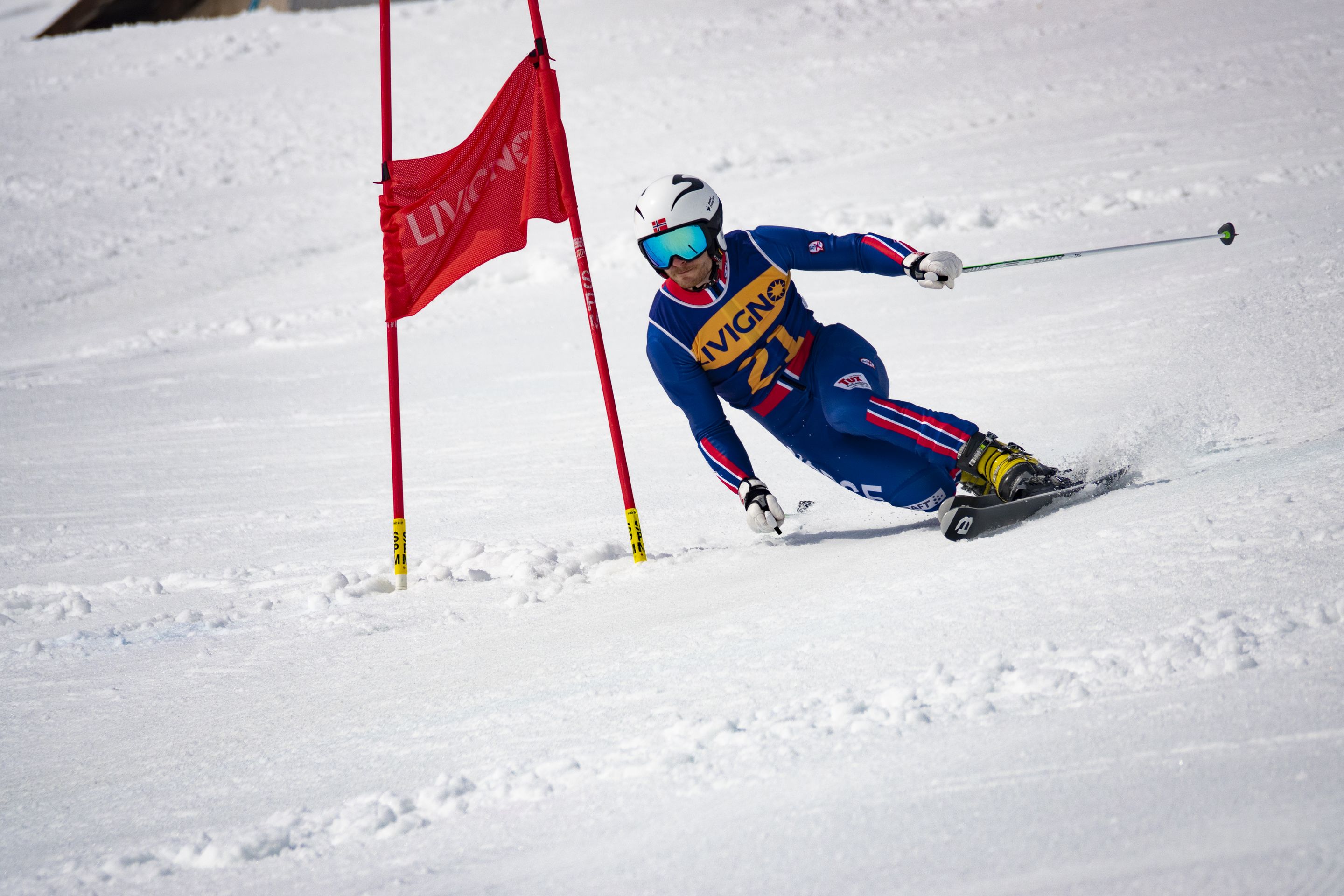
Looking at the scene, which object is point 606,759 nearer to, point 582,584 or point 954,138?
point 582,584

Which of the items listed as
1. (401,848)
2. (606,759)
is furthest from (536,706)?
(401,848)

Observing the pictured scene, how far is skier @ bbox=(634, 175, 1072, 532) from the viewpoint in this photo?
13.4 feet

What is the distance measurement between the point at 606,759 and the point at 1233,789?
1.33 meters

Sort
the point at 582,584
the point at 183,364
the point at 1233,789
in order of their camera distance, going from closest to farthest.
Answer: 1. the point at 1233,789
2. the point at 582,584
3. the point at 183,364

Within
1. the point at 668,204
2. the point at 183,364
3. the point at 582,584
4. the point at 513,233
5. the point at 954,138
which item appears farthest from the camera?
the point at 954,138

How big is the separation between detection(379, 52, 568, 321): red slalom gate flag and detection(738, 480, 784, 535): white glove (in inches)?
58.8

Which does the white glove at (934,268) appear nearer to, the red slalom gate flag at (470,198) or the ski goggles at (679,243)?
the ski goggles at (679,243)

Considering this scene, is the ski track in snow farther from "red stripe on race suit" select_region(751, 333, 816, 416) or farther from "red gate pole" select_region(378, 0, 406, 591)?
"red gate pole" select_region(378, 0, 406, 591)

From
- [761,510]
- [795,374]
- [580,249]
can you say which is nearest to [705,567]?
[761,510]

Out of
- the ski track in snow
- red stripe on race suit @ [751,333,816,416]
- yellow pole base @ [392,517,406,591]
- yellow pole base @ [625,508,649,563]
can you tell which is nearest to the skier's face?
red stripe on race suit @ [751,333,816,416]

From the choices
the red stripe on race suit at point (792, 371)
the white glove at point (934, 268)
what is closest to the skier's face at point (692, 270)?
the red stripe on race suit at point (792, 371)

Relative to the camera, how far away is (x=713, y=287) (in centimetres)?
416

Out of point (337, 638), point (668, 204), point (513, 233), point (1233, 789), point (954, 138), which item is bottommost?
point (337, 638)

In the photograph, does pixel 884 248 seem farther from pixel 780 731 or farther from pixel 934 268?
pixel 780 731
